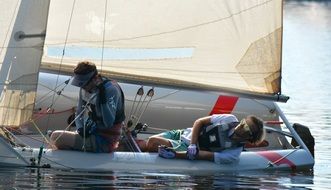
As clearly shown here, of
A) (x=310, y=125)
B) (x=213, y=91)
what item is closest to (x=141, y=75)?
(x=213, y=91)

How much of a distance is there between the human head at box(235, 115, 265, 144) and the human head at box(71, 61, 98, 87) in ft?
5.51

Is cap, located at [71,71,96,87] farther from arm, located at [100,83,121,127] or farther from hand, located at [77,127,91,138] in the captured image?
hand, located at [77,127,91,138]

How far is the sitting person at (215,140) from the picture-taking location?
542 inches

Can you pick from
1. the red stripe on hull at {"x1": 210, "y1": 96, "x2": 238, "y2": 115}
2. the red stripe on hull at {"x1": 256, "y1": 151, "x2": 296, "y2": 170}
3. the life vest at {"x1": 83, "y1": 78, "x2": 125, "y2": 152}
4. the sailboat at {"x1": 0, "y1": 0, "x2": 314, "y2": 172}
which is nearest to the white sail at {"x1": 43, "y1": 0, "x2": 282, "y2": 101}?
the sailboat at {"x1": 0, "y1": 0, "x2": 314, "y2": 172}

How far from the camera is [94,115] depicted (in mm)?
13570

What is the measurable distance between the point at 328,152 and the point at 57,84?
367 cm

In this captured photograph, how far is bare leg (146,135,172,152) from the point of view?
1425 centimetres

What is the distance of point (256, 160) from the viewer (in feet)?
47.8

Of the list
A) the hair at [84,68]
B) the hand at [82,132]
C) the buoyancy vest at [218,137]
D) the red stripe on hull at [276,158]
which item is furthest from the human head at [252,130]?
the hair at [84,68]

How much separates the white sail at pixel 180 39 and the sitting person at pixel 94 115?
111 cm

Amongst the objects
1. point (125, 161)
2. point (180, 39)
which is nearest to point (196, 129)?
point (125, 161)

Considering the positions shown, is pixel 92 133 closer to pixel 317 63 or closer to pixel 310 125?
pixel 310 125

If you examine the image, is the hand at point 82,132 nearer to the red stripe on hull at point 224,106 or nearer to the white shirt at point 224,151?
the white shirt at point 224,151

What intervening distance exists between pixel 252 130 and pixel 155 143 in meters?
1.20
